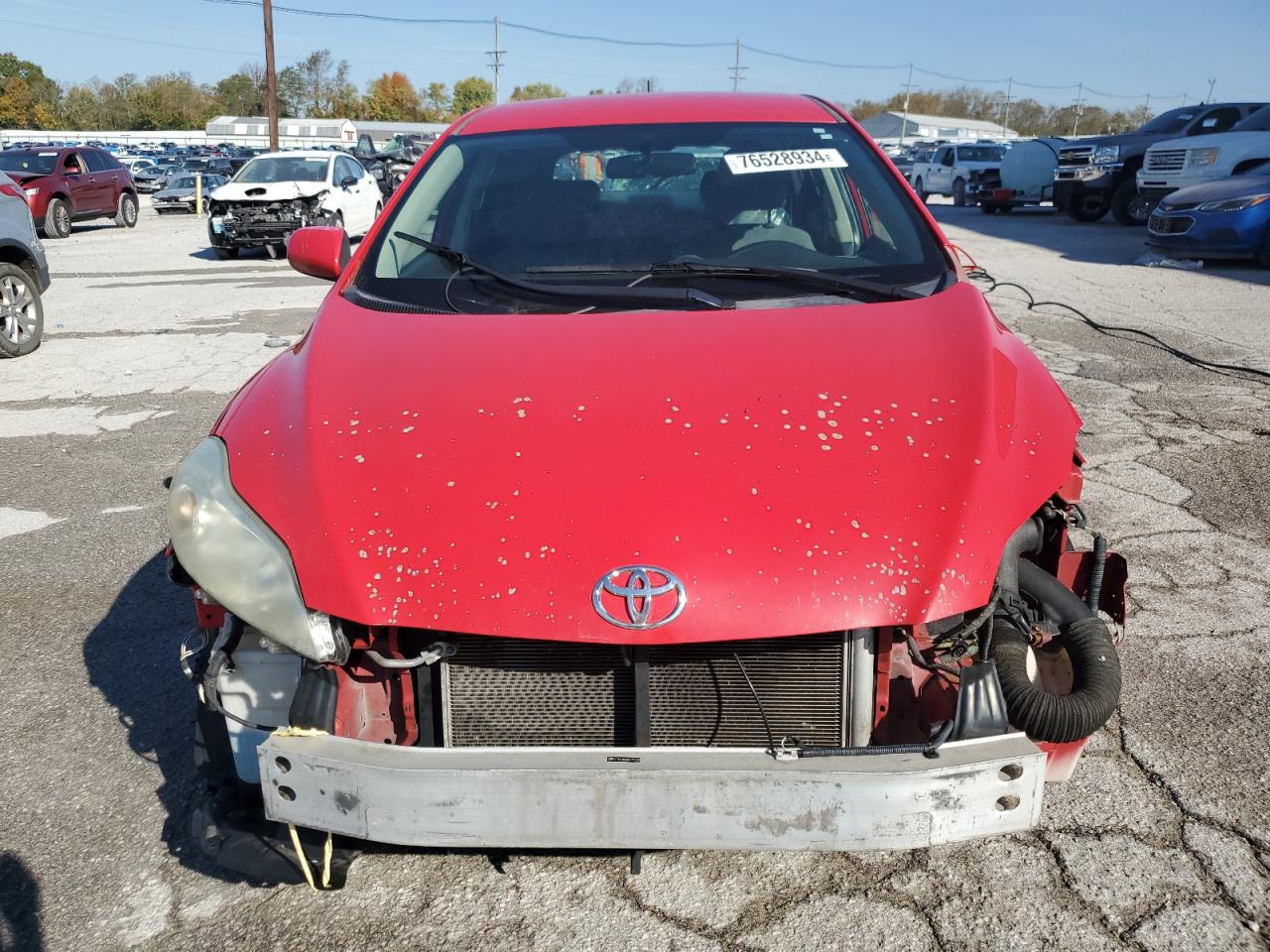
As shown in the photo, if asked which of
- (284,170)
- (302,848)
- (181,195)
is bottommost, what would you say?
(302,848)

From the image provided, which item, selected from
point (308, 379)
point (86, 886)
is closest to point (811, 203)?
point (308, 379)

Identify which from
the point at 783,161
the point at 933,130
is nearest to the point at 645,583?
the point at 783,161

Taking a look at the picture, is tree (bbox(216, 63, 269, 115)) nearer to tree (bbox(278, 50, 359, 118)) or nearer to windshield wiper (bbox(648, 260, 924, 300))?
tree (bbox(278, 50, 359, 118))

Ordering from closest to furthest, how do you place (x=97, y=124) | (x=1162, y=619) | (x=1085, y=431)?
(x=1162, y=619)
(x=1085, y=431)
(x=97, y=124)

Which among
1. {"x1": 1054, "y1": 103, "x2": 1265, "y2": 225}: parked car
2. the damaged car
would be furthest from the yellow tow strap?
{"x1": 1054, "y1": 103, "x2": 1265, "y2": 225}: parked car

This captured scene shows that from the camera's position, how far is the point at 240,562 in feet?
6.57

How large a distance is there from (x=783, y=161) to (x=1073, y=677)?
1.87 m

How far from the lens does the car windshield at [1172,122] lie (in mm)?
A: 19203

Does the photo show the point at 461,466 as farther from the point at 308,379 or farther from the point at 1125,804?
the point at 1125,804

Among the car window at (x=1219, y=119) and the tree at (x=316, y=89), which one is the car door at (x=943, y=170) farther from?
the tree at (x=316, y=89)

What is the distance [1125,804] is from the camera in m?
2.55

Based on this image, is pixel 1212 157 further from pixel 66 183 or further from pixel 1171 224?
pixel 66 183

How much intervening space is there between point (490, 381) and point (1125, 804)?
1.86m

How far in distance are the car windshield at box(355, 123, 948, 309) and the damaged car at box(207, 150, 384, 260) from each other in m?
12.8
